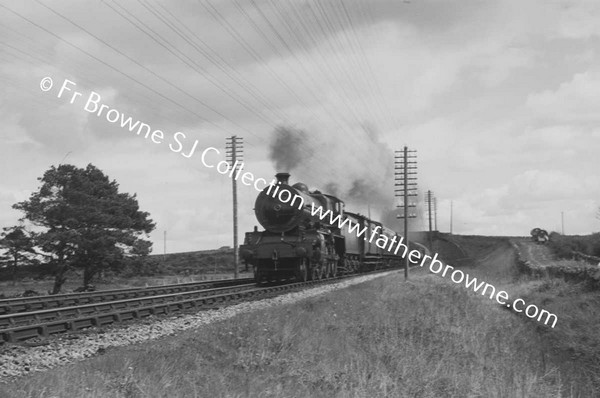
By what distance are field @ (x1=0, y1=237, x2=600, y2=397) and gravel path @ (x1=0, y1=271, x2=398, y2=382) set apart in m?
0.43

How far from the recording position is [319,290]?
21312mm

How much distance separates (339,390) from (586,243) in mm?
56035

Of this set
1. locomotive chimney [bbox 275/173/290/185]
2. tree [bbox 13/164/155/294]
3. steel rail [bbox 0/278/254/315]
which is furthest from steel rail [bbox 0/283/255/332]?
tree [bbox 13/164/155/294]

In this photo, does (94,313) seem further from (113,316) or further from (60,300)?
(60,300)

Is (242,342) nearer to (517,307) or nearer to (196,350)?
(196,350)

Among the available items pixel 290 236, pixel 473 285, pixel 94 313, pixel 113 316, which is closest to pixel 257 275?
pixel 290 236

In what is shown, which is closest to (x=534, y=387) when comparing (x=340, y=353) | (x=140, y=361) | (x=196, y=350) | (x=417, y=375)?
(x=417, y=375)

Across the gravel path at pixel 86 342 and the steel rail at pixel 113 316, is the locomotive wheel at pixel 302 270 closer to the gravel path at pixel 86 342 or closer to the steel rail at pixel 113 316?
the steel rail at pixel 113 316

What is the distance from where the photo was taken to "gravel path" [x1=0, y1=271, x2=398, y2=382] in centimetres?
815

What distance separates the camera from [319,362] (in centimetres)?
961

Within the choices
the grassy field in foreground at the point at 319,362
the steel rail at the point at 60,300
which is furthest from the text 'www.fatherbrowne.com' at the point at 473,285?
the steel rail at the point at 60,300

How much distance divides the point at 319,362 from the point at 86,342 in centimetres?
378

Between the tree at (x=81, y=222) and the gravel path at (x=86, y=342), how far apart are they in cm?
2019

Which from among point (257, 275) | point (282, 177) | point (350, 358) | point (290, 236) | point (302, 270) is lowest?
point (350, 358)
